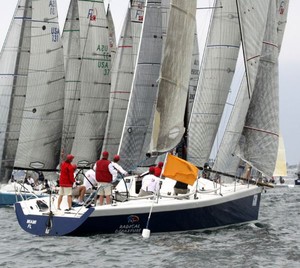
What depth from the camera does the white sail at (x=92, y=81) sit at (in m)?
39.0

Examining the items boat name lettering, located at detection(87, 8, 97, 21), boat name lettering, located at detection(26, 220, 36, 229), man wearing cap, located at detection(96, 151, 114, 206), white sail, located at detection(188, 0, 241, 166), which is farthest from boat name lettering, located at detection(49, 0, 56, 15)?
boat name lettering, located at detection(26, 220, 36, 229)

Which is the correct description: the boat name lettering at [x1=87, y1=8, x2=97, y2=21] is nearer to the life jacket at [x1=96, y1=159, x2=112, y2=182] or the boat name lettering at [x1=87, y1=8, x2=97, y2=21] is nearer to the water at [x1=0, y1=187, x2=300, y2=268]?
the water at [x1=0, y1=187, x2=300, y2=268]

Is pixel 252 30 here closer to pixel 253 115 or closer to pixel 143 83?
pixel 253 115

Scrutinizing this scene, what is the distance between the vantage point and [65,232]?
20.0 metres

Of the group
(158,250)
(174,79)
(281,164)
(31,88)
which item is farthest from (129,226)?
(281,164)

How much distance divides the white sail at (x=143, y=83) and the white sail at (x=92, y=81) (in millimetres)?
6371

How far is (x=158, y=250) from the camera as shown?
1872 centimetres

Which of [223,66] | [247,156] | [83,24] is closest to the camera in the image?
[247,156]

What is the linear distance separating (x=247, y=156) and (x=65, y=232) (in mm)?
6510

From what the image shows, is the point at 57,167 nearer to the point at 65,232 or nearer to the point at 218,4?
the point at 218,4

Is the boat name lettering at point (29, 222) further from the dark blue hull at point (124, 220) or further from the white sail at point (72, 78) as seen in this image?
the white sail at point (72, 78)

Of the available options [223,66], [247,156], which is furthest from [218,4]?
[247,156]

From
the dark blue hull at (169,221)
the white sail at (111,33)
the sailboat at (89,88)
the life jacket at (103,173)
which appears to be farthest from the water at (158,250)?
the white sail at (111,33)

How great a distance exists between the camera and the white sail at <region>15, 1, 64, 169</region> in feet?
118
